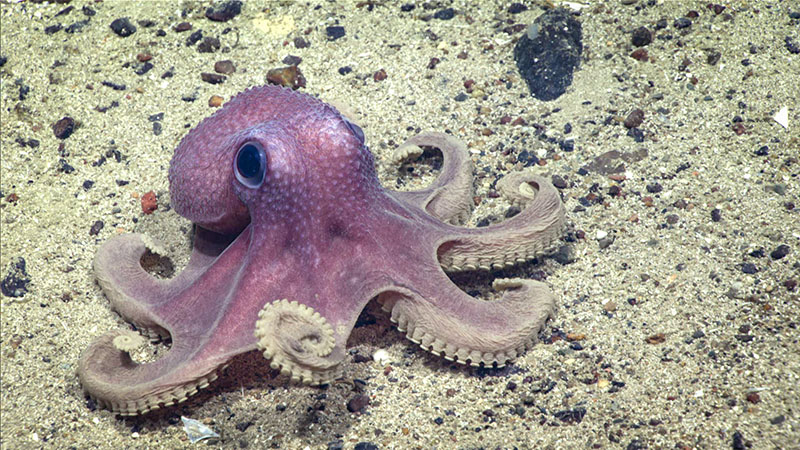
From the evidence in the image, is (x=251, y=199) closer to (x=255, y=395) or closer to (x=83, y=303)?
(x=255, y=395)

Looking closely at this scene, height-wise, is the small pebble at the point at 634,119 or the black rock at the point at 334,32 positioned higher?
the black rock at the point at 334,32

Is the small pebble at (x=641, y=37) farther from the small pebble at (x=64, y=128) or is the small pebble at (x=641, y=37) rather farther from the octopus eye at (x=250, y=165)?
the small pebble at (x=64, y=128)

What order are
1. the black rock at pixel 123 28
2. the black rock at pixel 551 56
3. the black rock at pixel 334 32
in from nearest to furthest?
1. the black rock at pixel 551 56
2. the black rock at pixel 334 32
3. the black rock at pixel 123 28

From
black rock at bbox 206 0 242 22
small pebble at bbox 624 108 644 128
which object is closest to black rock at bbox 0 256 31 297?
black rock at bbox 206 0 242 22

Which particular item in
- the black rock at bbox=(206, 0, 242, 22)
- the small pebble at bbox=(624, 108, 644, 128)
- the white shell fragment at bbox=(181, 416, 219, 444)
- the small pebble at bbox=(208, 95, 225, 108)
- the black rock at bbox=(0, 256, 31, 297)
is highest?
the black rock at bbox=(206, 0, 242, 22)

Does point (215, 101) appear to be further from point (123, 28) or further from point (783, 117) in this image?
point (783, 117)

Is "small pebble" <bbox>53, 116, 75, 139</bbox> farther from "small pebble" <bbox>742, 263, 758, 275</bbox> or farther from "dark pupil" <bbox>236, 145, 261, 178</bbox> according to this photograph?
"small pebble" <bbox>742, 263, 758, 275</bbox>

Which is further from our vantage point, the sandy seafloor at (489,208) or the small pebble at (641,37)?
the small pebble at (641,37)

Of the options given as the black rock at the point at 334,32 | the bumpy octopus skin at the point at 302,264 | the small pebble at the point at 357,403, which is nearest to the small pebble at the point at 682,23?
the bumpy octopus skin at the point at 302,264
